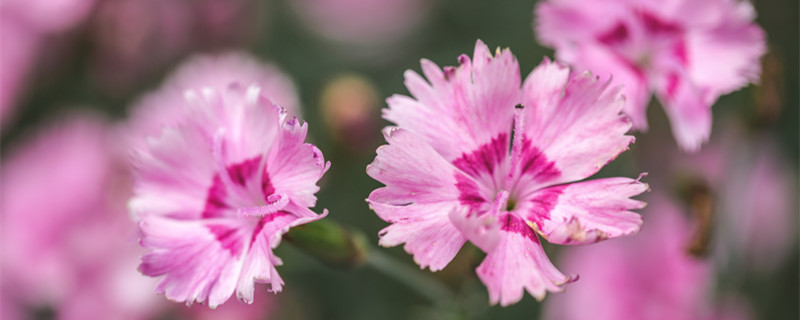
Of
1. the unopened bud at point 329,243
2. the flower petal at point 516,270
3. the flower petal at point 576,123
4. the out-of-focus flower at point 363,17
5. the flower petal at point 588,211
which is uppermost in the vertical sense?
the flower petal at point 576,123

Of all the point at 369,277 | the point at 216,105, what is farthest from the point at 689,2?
the point at 369,277

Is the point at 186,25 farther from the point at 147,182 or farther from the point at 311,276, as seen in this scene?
the point at 147,182

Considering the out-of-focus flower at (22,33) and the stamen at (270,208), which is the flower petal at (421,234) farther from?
the out-of-focus flower at (22,33)

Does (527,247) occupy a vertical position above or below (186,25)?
above

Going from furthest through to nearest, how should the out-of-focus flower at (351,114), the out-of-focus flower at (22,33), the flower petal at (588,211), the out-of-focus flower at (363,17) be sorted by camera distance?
the out-of-focus flower at (363,17) < the out-of-focus flower at (22,33) < the out-of-focus flower at (351,114) < the flower petal at (588,211)

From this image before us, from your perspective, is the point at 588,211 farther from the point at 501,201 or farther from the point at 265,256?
the point at 265,256

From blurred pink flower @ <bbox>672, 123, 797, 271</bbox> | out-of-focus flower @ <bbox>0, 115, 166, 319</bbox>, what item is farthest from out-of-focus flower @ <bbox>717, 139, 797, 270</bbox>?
out-of-focus flower @ <bbox>0, 115, 166, 319</bbox>

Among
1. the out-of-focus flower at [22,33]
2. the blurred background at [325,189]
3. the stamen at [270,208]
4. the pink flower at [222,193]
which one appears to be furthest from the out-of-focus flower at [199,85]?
the stamen at [270,208]
